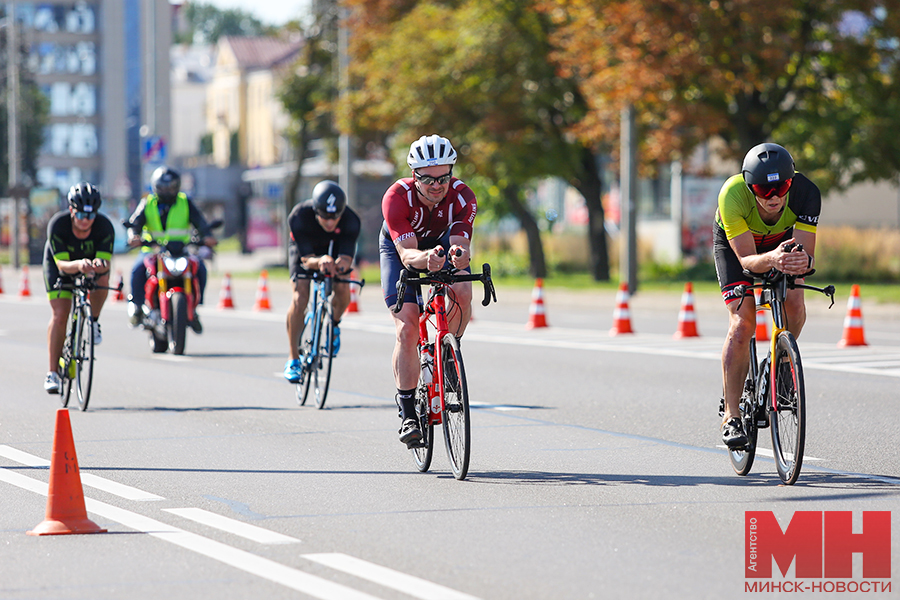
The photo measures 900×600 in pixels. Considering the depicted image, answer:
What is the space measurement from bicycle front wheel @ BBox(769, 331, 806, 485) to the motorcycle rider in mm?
9044

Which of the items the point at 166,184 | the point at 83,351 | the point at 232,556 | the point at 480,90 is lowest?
the point at 232,556

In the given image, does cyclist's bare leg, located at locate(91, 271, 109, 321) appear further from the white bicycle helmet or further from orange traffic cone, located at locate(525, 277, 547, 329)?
orange traffic cone, located at locate(525, 277, 547, 329)

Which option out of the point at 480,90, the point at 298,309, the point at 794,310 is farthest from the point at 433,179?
the point at 480,90

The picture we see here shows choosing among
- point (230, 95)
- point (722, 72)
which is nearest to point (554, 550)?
point (722, 72)

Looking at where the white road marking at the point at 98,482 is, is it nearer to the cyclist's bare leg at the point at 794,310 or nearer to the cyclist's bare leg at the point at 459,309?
the cyclist's bare leg at the point at 459,309

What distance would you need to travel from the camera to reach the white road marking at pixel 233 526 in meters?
6.27

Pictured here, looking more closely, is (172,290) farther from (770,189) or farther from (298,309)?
(770,189)

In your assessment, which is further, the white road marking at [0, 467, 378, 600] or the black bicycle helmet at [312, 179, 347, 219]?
the black bicycle helmet at [312, 179, 347, 219]

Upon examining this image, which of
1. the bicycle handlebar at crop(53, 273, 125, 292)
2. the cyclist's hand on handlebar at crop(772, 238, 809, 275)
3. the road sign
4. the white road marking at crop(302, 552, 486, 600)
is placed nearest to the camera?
the white road marking at crop(302, 552, 486, 600)

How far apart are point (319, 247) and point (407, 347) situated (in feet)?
11.7

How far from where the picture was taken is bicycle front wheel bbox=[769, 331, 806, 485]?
7258 millimetres

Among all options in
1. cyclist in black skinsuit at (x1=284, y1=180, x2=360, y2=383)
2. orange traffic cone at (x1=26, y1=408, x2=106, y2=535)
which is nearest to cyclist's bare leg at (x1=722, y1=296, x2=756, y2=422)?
orange traffic cone at (x1=26, y1=408, x2=106, y2=535)

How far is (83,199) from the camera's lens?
10953 millimetres

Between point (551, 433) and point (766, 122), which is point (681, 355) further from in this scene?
point (766, 122)
